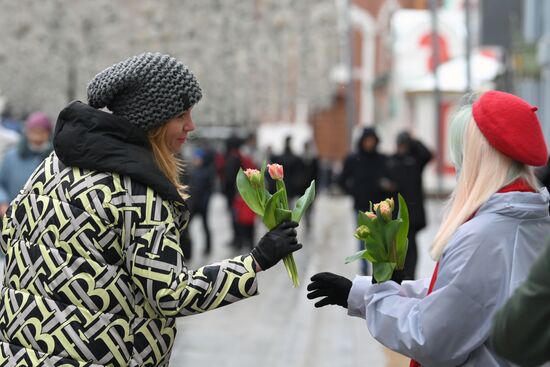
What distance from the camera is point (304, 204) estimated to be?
4.14 metres

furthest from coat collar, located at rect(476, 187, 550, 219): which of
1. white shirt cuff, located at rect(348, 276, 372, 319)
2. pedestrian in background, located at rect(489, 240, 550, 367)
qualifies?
pedestrian in background, located at rect(489, 240, 550, 367)

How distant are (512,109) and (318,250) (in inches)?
718

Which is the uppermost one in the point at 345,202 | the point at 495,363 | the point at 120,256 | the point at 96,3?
the point at 120,256

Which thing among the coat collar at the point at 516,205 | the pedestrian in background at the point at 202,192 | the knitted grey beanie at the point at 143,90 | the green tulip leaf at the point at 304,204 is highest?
the knitted grey beanie at the point at 143,90

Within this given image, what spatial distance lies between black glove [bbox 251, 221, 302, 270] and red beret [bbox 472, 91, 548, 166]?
0.62 metres

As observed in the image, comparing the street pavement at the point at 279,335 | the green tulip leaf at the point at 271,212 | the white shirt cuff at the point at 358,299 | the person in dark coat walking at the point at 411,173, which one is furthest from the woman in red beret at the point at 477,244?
the person in dark coat walking at the point at 411,173

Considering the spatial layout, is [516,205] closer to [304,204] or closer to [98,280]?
[304,204]

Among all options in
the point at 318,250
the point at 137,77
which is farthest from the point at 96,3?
the point at 137,77

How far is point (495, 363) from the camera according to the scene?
352cm

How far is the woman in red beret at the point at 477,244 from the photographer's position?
3.50 m

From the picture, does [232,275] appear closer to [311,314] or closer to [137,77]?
[137,77]

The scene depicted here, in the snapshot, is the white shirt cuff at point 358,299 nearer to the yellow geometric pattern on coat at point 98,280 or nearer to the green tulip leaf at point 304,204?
the green tulip leaf at point 304,204

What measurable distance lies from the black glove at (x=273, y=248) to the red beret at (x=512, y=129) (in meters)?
0.62

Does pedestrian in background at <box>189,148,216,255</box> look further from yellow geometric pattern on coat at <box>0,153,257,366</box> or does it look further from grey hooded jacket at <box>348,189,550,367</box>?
grey hooded jacket at <box>348,189,550,367</box>
